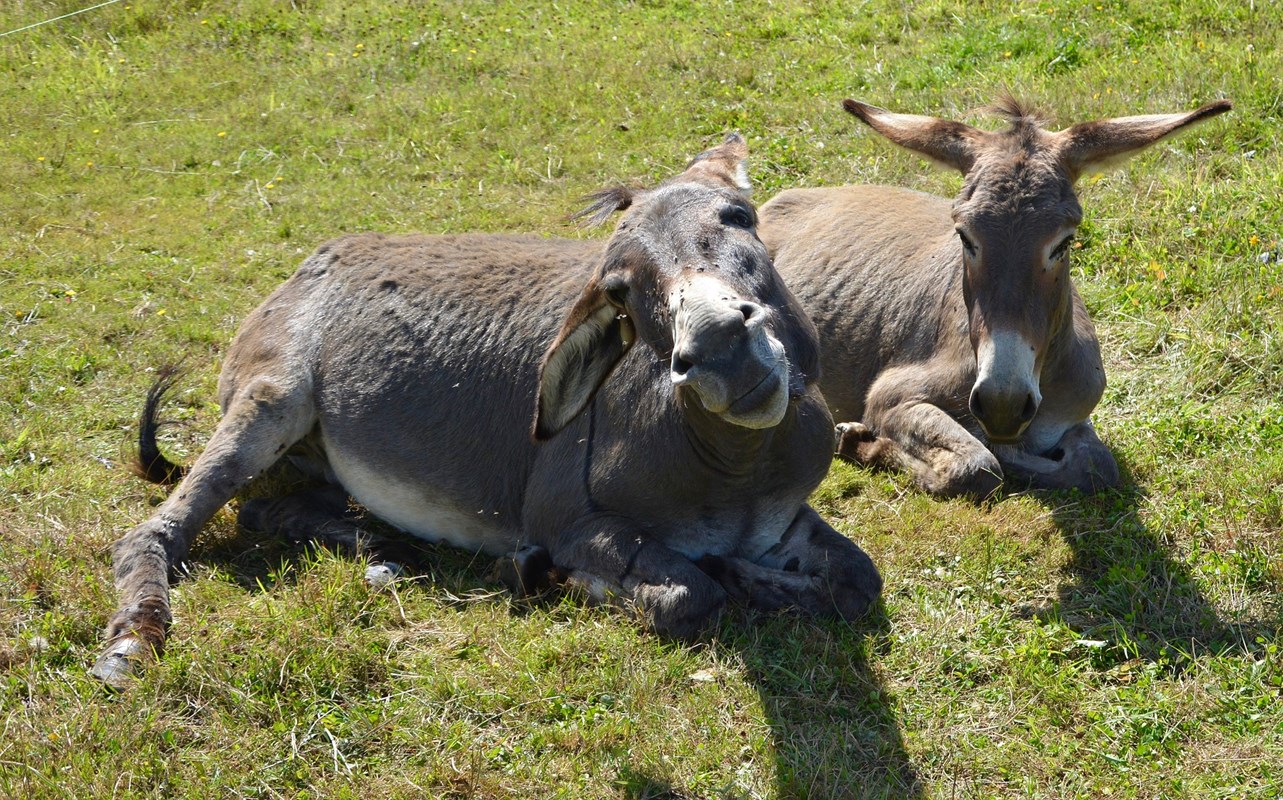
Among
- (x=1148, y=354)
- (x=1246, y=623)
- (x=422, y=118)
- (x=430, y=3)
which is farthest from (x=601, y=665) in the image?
(x=430, y=3)

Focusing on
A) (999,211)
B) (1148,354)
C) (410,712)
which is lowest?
(1148,354)

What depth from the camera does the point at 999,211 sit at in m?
5.57

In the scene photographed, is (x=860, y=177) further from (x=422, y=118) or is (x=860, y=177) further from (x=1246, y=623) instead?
(x=1246, y=623)

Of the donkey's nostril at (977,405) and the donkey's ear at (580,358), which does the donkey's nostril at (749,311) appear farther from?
the donkey's nostril at (977,405)

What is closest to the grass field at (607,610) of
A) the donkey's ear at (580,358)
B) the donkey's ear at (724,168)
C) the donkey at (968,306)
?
the donkey at (968,306)

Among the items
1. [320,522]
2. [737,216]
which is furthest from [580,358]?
[320,522]

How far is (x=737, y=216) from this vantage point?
15.8 ft

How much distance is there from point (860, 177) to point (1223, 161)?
8.94ft

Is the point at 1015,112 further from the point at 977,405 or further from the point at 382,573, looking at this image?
the point at 382,573

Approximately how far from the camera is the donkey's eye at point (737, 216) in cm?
476

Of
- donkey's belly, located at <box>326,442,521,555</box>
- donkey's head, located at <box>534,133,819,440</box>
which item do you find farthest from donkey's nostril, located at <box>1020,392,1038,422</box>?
donkey's belly, located at <box>326,442,521,555</box>

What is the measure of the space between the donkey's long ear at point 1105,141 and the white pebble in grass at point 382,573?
3.73 metres

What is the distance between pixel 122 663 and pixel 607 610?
1.94 m

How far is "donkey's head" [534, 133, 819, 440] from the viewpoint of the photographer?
4.07 meters
